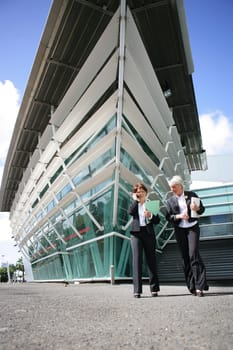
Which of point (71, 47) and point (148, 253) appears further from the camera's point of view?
point (71, 47)

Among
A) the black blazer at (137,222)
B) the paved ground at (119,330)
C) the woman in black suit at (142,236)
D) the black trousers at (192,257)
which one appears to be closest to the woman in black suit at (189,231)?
the black trousers at (192,257)

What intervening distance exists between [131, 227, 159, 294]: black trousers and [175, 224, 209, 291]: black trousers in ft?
1.51

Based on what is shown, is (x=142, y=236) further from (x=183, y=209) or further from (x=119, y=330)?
(x=119, y=330)

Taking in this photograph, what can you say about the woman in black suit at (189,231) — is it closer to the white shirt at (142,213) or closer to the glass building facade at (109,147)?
the white shirt at (142,213)

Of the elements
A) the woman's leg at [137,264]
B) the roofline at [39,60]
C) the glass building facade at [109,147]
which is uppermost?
the roofline at [39,60]

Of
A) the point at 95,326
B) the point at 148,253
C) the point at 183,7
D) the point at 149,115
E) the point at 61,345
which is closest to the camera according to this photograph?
the point at 61,345

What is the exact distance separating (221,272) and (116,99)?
1077 cm

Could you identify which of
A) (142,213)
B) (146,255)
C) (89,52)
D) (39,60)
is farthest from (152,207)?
(39,60)

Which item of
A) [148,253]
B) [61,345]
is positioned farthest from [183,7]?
[61,345]

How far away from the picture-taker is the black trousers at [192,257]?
4785 millimetres

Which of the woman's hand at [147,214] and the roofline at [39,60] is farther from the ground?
the roofline at [39,60]

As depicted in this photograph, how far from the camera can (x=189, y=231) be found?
5059mm

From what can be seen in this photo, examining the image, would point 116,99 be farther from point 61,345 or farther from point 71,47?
point 61,345

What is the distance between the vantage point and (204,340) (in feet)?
6.23
